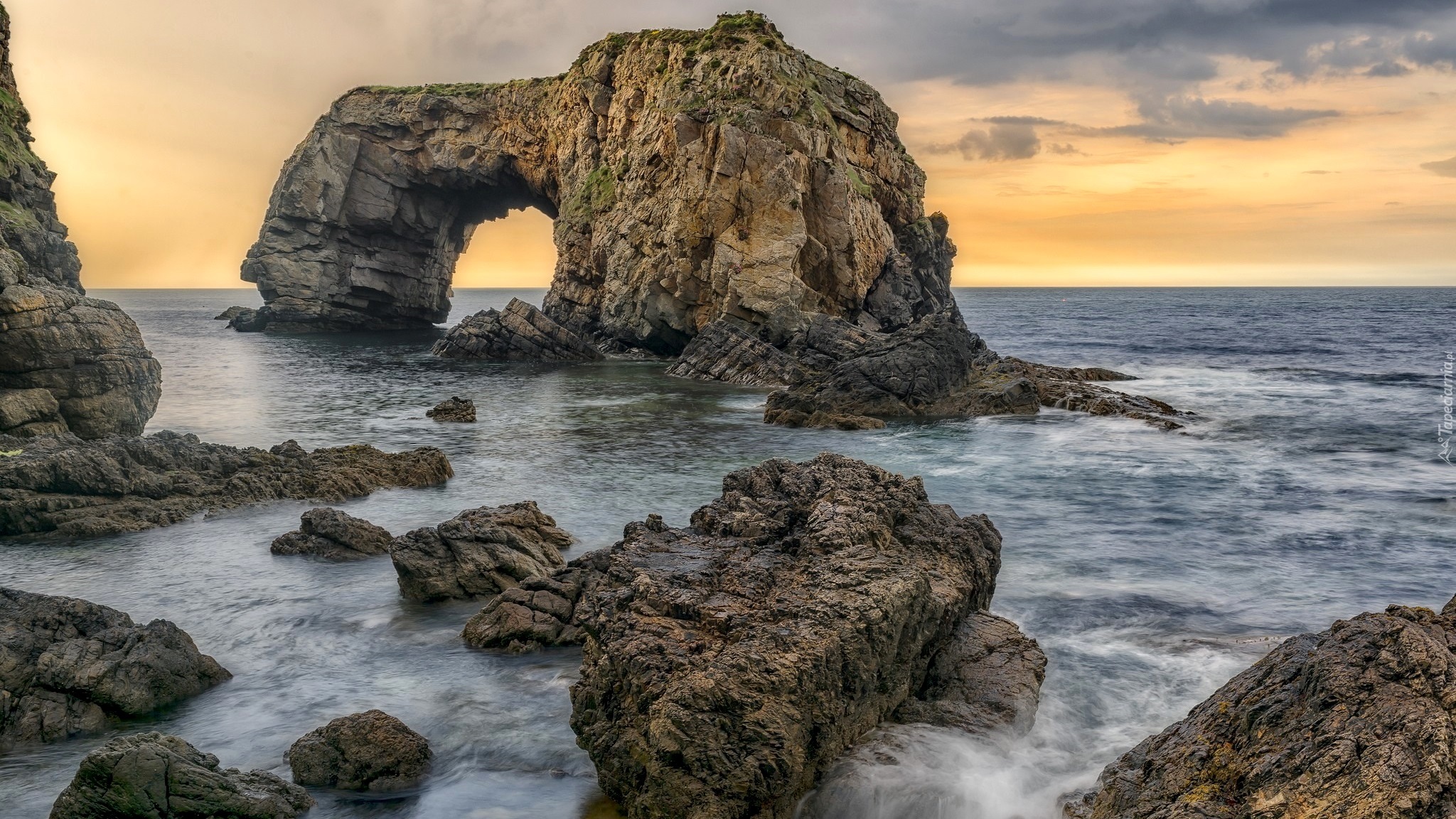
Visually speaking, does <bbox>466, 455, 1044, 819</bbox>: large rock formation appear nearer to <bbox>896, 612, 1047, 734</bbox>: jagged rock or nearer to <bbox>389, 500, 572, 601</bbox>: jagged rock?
<bbox>896, 612, 1047, 734</bbox>: jagged rock

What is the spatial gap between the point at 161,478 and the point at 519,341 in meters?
33.3

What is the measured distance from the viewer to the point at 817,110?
4922 cm

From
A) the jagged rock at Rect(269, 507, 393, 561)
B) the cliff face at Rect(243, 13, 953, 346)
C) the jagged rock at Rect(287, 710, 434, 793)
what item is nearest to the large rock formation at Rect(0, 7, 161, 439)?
the jagged rock at Rect(269, 507, 393, 561)

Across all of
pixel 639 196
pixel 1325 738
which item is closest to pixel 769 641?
pixel 1325 738

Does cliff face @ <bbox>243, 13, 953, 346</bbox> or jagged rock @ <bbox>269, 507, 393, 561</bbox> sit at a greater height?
cliff face @ <bbox>243, 13, 953, 346</bbox>

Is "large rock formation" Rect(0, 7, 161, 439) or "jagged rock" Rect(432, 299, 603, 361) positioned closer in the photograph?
"large rock formation" Rect(0, 7, 161, 439)

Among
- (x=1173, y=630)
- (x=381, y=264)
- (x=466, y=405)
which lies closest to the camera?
(x=1173, y=630)

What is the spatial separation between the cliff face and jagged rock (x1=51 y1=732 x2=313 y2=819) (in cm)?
3789

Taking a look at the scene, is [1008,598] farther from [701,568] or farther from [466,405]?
[466,405]

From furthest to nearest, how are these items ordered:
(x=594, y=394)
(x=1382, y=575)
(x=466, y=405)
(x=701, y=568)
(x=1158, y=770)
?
(x=594, y=394)
(x=466, y=405)
(x=1382, y=575)
(x=701, y=568)
(x=1158, y=770)

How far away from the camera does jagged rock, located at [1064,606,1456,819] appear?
4922mm

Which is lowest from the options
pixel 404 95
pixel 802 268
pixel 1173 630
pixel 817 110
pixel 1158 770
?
pixel 1173 630

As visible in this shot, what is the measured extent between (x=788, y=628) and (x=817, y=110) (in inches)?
1786

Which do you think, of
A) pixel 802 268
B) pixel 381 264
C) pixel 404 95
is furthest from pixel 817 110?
pixel 381 264
